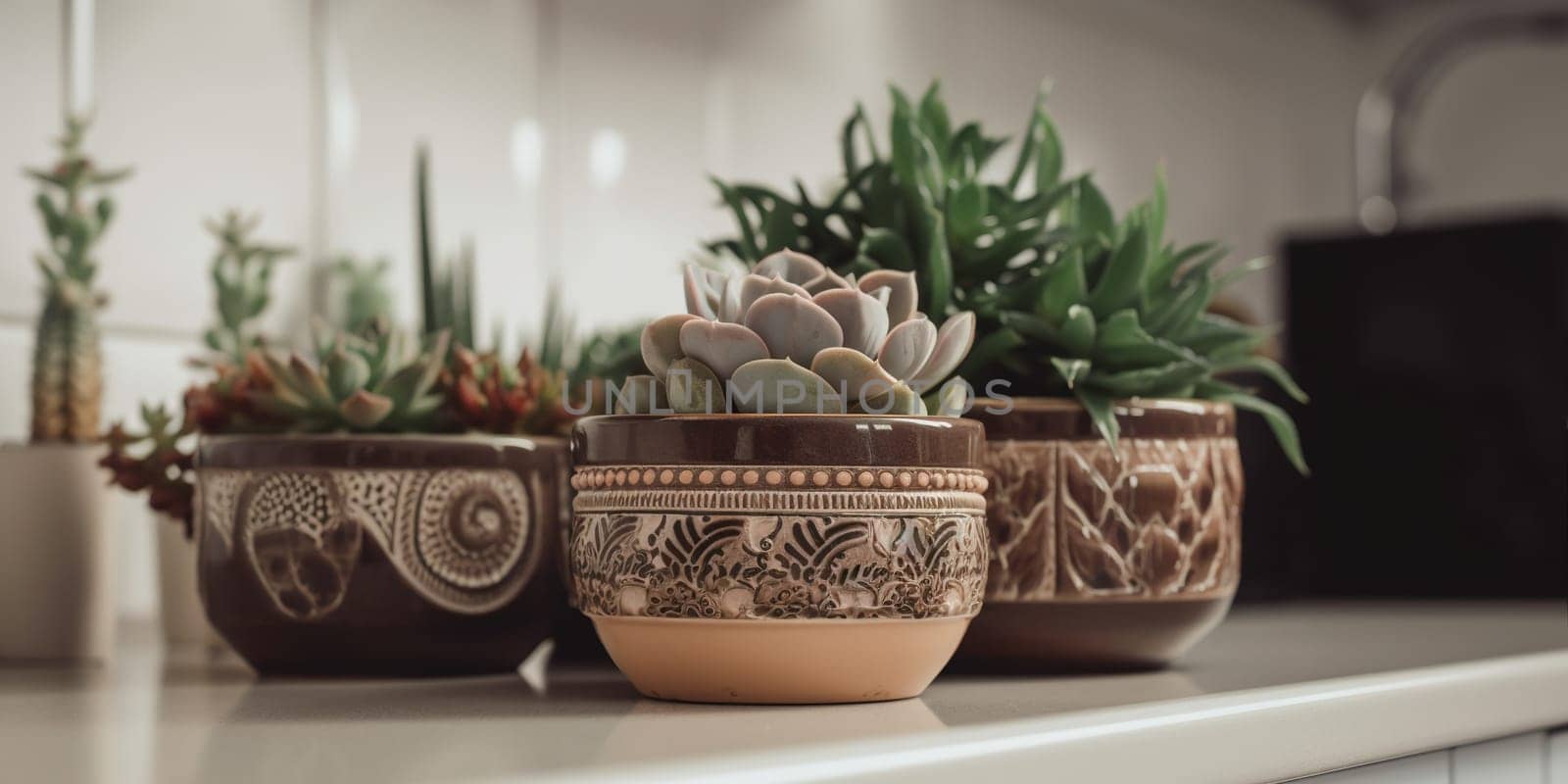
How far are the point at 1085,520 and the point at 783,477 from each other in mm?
197

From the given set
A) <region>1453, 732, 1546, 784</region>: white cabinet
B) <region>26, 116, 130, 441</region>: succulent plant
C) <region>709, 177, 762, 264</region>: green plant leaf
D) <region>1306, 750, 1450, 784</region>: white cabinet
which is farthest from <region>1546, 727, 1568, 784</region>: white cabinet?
<region>26, 116, 130, 441</region>: succulent plant

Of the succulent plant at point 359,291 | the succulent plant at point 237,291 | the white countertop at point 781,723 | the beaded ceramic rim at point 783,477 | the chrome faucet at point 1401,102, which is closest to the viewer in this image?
the white countertop at point 781,723

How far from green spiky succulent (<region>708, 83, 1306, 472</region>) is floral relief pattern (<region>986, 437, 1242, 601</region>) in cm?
3

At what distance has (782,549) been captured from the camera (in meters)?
0.55

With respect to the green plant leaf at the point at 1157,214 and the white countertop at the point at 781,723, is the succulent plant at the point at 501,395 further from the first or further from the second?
the green plant leaf at the point at 1157,214

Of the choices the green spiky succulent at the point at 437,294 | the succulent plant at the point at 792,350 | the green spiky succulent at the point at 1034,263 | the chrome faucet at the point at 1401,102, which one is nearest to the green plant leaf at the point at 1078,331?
the green spiky succulent at the point at 1034,263

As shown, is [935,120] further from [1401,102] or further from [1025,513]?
[1401,102]

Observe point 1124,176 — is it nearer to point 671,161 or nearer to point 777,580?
point 671,161

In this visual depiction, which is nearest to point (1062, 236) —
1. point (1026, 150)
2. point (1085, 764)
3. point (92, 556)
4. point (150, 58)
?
point (1026, 150)

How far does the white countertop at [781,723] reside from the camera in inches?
17.0

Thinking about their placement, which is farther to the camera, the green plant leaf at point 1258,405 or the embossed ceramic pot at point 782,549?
the green plant leaf at point 1258,405

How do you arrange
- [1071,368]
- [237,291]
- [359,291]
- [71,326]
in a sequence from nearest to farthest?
1. [1071,368]
2. [71,326]
3. [237,291]
4. [359,291]

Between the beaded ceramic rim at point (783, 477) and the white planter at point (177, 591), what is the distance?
496mm

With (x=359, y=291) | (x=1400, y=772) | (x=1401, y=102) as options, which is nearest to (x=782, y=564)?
(x=1400, y=772)
